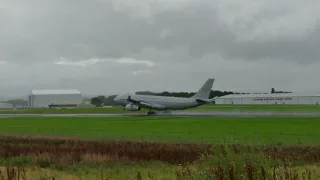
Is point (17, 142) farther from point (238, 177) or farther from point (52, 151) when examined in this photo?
point (238, 177)

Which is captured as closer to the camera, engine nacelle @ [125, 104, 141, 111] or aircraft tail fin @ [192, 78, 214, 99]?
engine nacelle @ [125, 104, 141, 111]

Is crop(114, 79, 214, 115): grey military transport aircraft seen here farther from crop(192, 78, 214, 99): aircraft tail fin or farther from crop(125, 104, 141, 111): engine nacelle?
crop(192, 78, 214, 99): aircraft tail fin

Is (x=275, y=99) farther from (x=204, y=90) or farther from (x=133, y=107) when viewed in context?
(x=133, y=107)

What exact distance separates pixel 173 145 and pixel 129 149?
2.77m

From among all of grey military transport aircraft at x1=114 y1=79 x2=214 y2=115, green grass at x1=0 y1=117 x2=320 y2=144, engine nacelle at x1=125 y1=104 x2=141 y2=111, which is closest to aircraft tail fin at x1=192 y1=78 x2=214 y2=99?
grey military transport aircraft at x1=114 y1=79 x2=214 y2=115

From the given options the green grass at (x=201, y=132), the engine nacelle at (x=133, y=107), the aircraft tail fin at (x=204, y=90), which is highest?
the aircraft tail fin at (x=204, y=90)

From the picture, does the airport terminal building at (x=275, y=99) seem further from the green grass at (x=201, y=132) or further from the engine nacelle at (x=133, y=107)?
the green grass at (x=201, y=132)

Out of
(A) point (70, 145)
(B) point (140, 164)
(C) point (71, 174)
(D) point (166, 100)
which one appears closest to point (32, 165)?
(C) point (71, 174)

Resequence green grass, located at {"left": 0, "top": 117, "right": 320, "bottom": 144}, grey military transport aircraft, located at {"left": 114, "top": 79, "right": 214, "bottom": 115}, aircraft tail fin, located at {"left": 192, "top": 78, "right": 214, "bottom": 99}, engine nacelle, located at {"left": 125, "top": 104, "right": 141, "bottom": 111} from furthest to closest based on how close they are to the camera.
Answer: aircraft tail fin, located at {"left": 192, "top": 78, "right": 214, "bottom": 99} < grey military transport aircraft, located at {"left": 114, "top": 79, "right": 214, "bottom": 115} < engine nacelle, located at {"left": 125, "top": 104, "right": 141, "bottom": 111} < green grass, located at {"left": 0, "top": 117, "right": 320, "bottom": 144}

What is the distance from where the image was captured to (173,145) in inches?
1017

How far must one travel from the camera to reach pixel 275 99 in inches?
6363

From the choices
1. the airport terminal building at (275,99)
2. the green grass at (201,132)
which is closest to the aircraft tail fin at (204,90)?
the green grass at (201,132)

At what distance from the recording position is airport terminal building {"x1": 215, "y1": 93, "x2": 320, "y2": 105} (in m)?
155

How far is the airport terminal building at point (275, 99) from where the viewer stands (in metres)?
155
